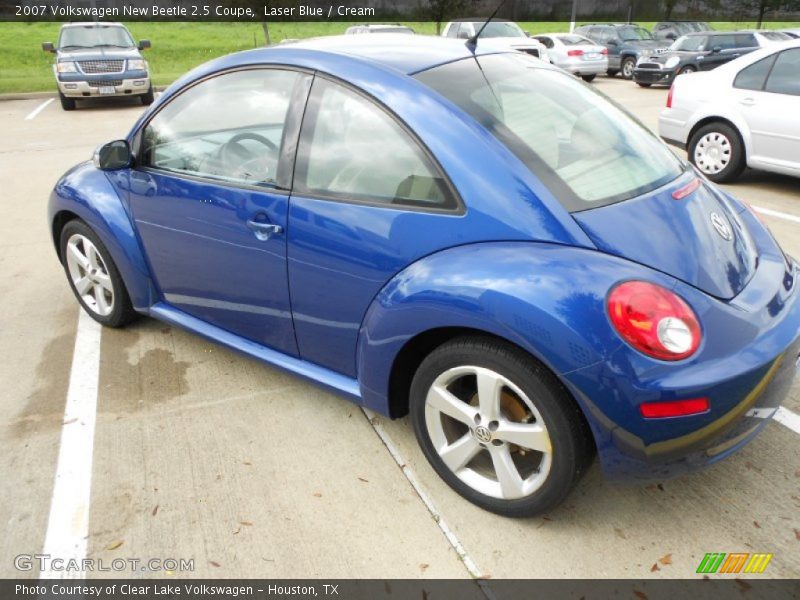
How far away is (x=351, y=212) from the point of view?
244cm

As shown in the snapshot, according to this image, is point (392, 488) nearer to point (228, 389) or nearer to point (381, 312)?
point (381, 312)

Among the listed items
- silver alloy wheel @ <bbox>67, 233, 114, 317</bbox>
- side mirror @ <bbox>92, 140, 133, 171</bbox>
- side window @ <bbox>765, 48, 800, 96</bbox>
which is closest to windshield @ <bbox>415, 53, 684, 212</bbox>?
side mirror @ <bbox>92, 140, 133, 171</bbox>

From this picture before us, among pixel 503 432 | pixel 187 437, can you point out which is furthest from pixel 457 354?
pixel 187 437

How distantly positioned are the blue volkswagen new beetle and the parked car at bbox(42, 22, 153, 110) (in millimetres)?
11371

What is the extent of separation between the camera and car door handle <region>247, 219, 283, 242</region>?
264cm

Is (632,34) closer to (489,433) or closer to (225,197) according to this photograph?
(225,197)

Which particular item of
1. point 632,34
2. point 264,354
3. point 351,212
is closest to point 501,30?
point 632,34

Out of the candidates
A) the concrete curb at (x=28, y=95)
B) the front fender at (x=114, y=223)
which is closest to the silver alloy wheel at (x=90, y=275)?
the front fender at (x=114, y=223)

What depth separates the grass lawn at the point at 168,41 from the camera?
61.9 feet

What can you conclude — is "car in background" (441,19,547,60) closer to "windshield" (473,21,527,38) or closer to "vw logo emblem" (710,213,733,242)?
"windshield" (473,21,527,38)

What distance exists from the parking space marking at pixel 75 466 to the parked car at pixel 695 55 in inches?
611

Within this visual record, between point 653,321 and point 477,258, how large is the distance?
58cm

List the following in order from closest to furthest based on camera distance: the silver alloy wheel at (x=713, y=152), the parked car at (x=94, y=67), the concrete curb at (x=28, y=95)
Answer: the silver alloy wheel at (x=713, y=152) < the parked car at (x=94, y=67) < the concrete curb at (x=28, y=95)

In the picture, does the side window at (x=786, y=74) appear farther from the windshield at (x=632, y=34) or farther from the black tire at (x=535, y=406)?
the windshield at (x=632, y=34)
